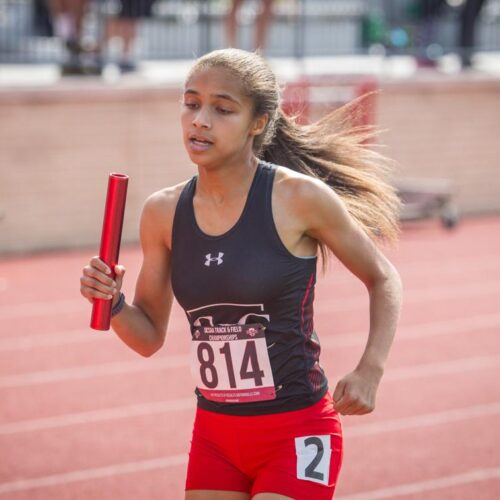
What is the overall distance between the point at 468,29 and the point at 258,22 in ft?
9.83

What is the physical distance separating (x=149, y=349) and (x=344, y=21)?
11.4m

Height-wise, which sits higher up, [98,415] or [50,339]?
[98,415]

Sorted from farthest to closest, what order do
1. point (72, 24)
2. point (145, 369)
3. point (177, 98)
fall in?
1. point (72, 24)
2. point (177, 98)
3. point (145, 369)

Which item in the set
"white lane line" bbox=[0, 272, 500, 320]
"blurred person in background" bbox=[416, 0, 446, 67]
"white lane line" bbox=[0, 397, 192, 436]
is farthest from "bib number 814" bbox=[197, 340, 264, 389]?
"blurred person in background" bbox=[416, 0, 446, 67]

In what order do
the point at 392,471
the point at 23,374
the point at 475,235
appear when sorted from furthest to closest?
the point at 475,235 < the point at 23,374 < the point at 392,471

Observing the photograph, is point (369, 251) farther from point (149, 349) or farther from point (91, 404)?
point (91, 404)

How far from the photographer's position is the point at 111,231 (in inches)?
128

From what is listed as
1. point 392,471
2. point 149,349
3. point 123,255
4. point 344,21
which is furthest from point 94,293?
point 344,21

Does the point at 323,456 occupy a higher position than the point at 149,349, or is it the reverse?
the point at 149,349

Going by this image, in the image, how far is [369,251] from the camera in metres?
3.38

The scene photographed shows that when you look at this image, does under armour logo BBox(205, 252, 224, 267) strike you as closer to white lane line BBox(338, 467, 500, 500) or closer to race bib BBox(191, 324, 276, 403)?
race bib BBox(191, 324, 276, 403)

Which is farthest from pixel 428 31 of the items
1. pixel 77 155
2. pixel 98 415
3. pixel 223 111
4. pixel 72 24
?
pixel 223 111

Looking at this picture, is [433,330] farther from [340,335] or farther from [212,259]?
[212,259]

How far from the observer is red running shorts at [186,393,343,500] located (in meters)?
3.29
